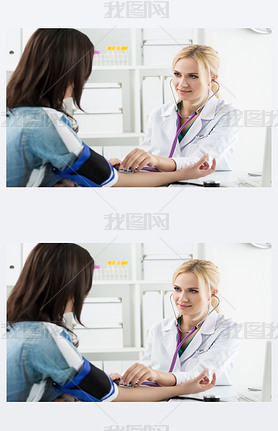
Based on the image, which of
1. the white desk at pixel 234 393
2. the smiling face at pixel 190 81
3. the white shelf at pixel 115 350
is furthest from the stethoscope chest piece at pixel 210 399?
the smiling face at pixel 190 81

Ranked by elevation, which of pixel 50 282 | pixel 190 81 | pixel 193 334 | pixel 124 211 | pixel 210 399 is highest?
pixel 190 81

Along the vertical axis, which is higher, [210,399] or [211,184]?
[211,184]

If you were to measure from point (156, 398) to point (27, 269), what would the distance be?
1.02 feet

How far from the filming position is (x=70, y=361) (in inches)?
39.1

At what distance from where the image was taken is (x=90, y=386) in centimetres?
101

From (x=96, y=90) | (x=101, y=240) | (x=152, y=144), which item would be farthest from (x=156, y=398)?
(x=96, y=90)

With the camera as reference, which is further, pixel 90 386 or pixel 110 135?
pixel 110 135

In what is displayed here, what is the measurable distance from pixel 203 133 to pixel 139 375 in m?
0.43

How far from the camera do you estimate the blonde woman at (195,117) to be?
1083mm

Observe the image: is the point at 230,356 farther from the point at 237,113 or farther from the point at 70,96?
the point at 70,96

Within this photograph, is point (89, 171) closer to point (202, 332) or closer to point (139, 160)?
point (139, 160)

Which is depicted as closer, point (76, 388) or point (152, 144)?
point (76, 388)

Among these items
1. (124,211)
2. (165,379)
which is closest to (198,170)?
(124,211)

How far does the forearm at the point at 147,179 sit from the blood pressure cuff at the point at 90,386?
0.30 metres
